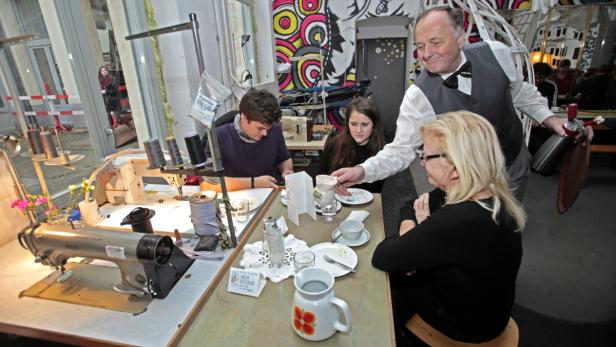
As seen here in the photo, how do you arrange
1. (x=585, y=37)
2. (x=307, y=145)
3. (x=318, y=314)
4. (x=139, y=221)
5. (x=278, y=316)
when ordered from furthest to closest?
(x=585, y=37) → (x=307, y=145) → (x=139, y=221) → (x=278, y=316) → (x=318, y=314)

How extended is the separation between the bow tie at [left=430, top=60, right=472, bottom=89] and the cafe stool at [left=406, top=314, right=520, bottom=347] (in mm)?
1120

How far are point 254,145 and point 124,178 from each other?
0.90m

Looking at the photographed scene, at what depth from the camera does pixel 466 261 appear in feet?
3.25

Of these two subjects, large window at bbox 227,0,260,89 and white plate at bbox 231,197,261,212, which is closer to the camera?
white plate at bbox 231,197,261,212

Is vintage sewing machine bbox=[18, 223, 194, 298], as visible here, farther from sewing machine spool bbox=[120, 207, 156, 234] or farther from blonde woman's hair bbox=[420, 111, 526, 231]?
blonde woman's hair bbox=[420, 111, 526, 231]

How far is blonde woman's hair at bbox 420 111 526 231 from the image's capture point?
102cm

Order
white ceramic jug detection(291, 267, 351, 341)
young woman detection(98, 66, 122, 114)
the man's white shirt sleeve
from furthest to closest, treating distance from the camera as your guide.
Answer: young woman detection(98, 66, 122, 114)
the man's white shirt sleeve
white ceramic jug detection(291, 267, 351, 341)

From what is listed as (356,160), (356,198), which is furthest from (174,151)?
(356,160)

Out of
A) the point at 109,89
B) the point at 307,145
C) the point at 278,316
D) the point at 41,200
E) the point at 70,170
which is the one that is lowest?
the point at 307,145

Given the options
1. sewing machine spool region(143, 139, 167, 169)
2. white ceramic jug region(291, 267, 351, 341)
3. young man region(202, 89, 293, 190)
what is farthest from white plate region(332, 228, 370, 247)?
sewing machine spool region(143, 139, 167, 169)

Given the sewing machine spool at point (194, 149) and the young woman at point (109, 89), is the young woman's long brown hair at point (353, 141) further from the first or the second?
the young woman at point (109, 89)

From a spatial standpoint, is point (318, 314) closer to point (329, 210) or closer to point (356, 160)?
point (329, 210)

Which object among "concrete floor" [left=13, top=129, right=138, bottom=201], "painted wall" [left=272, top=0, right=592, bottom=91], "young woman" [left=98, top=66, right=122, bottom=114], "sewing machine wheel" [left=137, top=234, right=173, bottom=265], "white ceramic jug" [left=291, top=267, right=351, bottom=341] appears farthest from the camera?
"painted wall" [left=272, top=0, right=592, bottom=91]

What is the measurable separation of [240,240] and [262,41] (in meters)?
4.47
